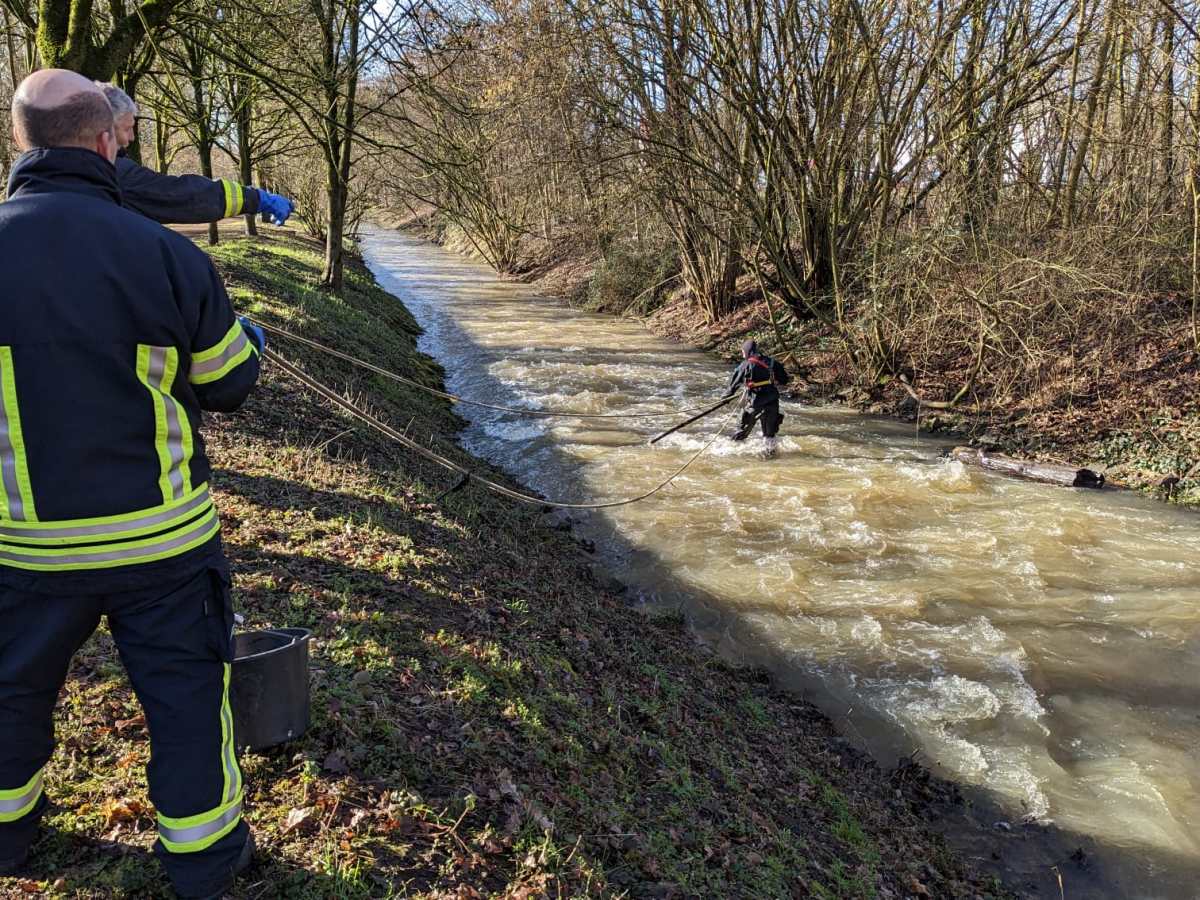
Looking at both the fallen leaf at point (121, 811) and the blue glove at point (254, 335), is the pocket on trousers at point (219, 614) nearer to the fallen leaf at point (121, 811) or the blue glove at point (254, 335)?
the blue glove at point (254, 335)

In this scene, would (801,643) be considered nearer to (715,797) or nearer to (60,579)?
(715,797)

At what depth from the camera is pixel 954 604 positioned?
25.5 ft

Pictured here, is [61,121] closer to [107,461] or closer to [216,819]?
[107,461]

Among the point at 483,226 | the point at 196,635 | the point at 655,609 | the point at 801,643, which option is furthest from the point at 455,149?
the point at 483,226

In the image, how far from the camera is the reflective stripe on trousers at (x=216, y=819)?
2377 millimetres

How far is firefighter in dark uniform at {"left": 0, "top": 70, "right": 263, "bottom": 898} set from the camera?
83.6 inches

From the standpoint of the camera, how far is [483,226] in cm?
3284

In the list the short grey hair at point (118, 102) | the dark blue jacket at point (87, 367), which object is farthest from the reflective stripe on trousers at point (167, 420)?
the short grey hair at point (118, 102)

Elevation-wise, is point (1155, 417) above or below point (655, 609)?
above

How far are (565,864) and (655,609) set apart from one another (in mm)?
4654

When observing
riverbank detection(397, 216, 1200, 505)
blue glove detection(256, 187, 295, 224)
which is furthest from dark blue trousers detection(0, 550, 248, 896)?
riverbank detection(397, 216, 1200, 505)

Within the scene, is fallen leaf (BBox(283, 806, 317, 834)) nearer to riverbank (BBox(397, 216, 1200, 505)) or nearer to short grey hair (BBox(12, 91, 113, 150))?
short grey hair (BBox(12, 91, 113, 150))

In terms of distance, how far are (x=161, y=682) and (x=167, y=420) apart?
30.3 inches

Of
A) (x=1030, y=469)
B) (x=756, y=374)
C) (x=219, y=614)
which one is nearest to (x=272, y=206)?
(x=219, y=614)
